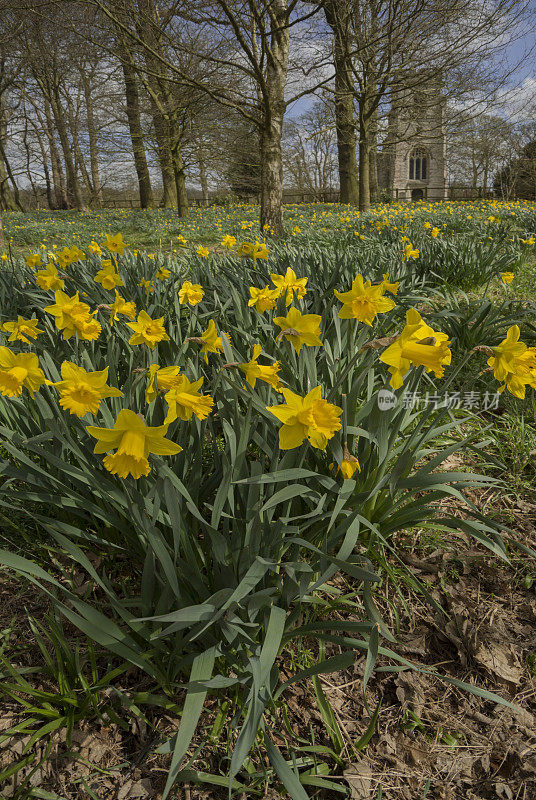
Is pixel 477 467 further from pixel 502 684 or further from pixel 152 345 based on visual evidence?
pixel 152 345

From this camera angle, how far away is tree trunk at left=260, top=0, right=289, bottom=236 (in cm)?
603

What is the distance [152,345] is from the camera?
1.49 m

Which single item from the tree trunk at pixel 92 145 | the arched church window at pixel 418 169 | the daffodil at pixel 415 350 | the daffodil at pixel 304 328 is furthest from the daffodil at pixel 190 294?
the arched church window at pixel 418 169

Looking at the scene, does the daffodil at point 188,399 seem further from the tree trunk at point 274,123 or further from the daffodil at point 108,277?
the tree trunk at point 274,123

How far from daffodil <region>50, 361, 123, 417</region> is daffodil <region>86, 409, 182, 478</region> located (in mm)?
162

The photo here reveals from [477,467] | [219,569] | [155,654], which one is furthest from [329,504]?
[477,467]

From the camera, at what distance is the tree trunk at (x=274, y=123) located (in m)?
6.03

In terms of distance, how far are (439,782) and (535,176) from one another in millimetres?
24263

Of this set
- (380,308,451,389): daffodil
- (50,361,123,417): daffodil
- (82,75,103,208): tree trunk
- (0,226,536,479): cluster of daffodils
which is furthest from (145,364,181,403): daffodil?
(82,75,103,208): tree trunk

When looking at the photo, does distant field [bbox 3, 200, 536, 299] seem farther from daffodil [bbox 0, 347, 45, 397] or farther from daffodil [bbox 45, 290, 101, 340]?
daffodil [bbox 0, 347, 45, 397]

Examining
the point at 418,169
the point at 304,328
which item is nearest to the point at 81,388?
the point at 304,328

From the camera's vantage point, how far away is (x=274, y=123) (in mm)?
6223

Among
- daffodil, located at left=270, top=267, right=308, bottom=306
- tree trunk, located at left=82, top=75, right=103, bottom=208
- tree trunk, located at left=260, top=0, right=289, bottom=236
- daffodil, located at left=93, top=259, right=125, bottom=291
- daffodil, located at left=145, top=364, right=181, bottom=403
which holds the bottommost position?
daffodil, located at left=145, top=364, right=181, bottom=403

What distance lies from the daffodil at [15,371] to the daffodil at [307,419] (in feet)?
2.25
